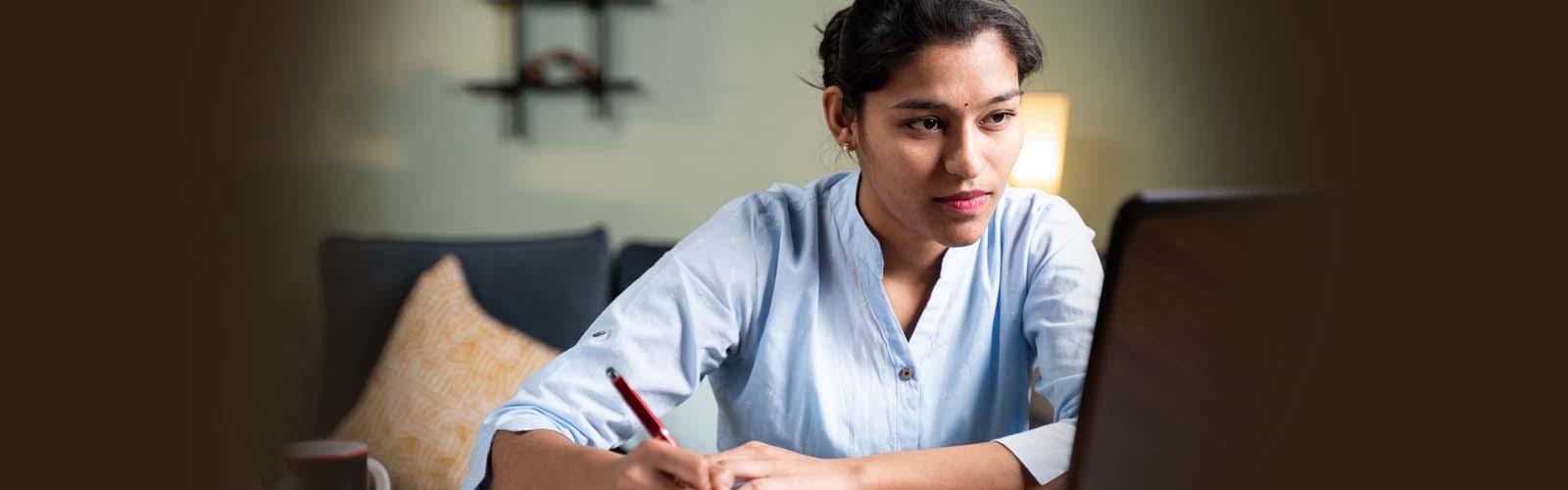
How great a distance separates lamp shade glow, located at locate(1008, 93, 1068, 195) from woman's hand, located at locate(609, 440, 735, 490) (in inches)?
54.1

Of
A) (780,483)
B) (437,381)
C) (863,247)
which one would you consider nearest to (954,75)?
(863,247)

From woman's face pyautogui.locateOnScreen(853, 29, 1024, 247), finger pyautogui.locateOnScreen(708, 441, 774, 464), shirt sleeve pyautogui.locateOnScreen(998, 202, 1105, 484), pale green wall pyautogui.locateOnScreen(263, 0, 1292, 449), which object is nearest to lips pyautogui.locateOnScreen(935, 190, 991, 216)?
woman's face pyautogui.locateOnScreen(853, 29, 1024, 247)

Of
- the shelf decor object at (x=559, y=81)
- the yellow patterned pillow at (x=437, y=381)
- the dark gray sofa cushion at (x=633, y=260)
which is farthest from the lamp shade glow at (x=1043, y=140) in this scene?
the yellow patterned pillow at (x=437, y=381)

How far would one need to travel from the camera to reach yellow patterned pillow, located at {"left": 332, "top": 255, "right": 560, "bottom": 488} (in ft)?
4.91

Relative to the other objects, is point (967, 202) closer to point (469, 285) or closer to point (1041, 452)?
point (1041, 452)

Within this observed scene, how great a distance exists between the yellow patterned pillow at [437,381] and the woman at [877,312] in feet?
2.27

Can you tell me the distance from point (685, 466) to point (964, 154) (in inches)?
11.0

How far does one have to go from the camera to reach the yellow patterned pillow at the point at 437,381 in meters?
1.50

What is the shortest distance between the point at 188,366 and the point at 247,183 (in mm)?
159

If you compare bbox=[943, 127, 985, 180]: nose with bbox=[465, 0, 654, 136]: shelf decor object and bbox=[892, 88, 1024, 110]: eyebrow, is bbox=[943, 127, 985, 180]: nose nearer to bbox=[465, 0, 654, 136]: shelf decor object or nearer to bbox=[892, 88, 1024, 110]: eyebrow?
bbox=[892, 88, 1024, 110]: eyebrow

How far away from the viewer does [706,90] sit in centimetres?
212

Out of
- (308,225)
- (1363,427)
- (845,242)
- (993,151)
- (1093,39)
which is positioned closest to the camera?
(1363,427)

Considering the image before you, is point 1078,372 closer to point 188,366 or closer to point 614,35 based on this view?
point 188,366

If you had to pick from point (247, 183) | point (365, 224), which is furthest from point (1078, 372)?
point (365, 224)
